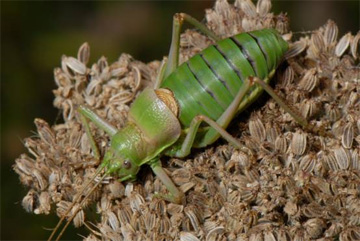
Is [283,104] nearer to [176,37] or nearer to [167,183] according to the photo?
[167,183]

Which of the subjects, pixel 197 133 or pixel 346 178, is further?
pixel 197 133

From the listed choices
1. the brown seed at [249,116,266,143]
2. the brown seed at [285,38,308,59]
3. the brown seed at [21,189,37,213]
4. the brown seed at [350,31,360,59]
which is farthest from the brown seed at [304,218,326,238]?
the brown seed at [21,189,37,213]

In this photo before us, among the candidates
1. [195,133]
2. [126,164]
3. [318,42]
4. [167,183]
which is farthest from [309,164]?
[126,164]

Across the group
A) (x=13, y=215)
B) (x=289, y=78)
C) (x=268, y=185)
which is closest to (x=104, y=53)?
(x=13, y=215)

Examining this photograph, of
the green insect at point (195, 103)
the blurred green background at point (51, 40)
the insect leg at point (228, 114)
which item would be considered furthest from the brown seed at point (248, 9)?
the blurred green background at point (51, 40)

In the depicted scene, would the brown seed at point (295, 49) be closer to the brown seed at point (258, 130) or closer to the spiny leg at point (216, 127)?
the spiny leg at point (216, 127)

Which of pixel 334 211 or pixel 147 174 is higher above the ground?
pixel 147 174

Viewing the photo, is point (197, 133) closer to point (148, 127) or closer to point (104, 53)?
point (148, 127)
